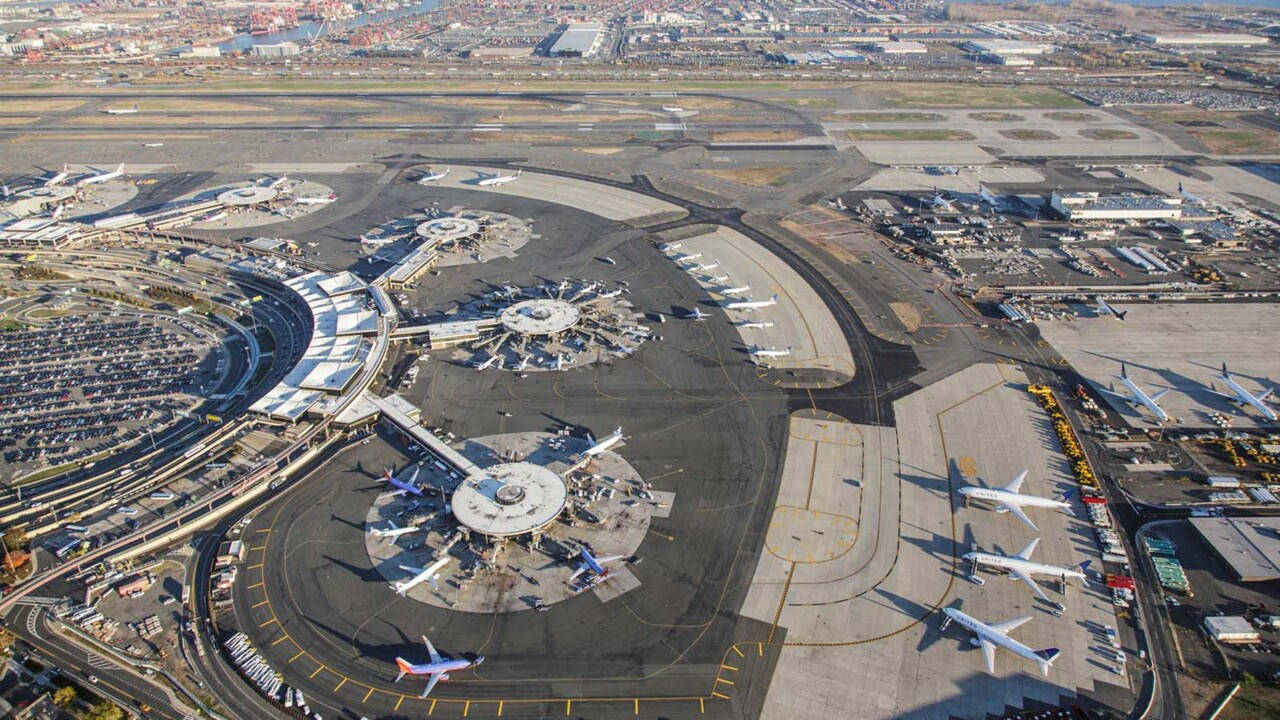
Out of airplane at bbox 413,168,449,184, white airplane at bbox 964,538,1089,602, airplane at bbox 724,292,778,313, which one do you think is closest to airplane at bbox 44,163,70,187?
airplane at bbox 413,168,449,184

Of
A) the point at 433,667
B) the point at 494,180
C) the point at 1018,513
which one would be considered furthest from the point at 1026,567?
the point at 494,180

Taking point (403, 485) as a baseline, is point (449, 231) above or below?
above

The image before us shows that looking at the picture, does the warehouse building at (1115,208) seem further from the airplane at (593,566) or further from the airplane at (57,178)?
the airplane at (57,178)

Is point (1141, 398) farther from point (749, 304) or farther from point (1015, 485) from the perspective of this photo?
point (749, 304)

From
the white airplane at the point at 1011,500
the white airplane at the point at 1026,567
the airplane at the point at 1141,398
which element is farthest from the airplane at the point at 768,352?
the airplane at the point at 1141,398

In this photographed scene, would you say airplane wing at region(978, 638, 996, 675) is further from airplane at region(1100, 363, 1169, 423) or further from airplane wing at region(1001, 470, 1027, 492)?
airplane at region(1100, 363, 1169, 423)

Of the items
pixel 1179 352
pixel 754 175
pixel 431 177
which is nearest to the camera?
pixel 1179 352
